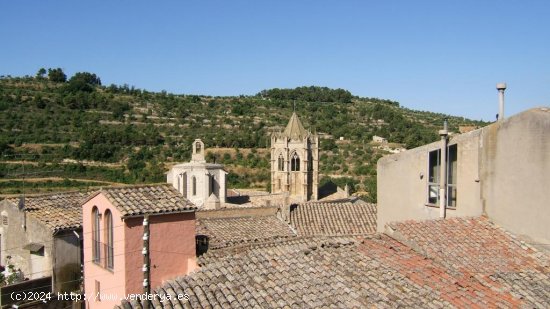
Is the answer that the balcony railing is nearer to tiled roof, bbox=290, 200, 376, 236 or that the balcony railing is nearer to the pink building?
the pink building

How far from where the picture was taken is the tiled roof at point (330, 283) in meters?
7.15

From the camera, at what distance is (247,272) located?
8.09 metres

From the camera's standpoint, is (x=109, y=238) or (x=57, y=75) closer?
(x=109, y=238)

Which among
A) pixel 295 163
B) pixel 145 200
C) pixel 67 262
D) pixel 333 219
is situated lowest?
pixel 333 219

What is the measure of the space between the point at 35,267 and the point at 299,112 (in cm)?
6655

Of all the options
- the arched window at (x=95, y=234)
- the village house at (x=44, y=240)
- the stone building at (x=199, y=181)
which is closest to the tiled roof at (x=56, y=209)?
the village house at (x=44, y=240)

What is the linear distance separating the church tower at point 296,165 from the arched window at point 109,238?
26826 millimetres

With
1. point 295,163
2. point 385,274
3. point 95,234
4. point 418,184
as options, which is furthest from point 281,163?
point 385,274

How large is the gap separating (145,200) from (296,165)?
27.6 metres

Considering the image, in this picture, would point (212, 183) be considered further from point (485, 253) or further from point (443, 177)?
point (485, 253)

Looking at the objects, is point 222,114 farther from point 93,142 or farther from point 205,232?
point 205,232

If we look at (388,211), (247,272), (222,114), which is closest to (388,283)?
(247,272)

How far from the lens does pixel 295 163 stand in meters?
36.8

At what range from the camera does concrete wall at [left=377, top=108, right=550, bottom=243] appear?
346 inches
